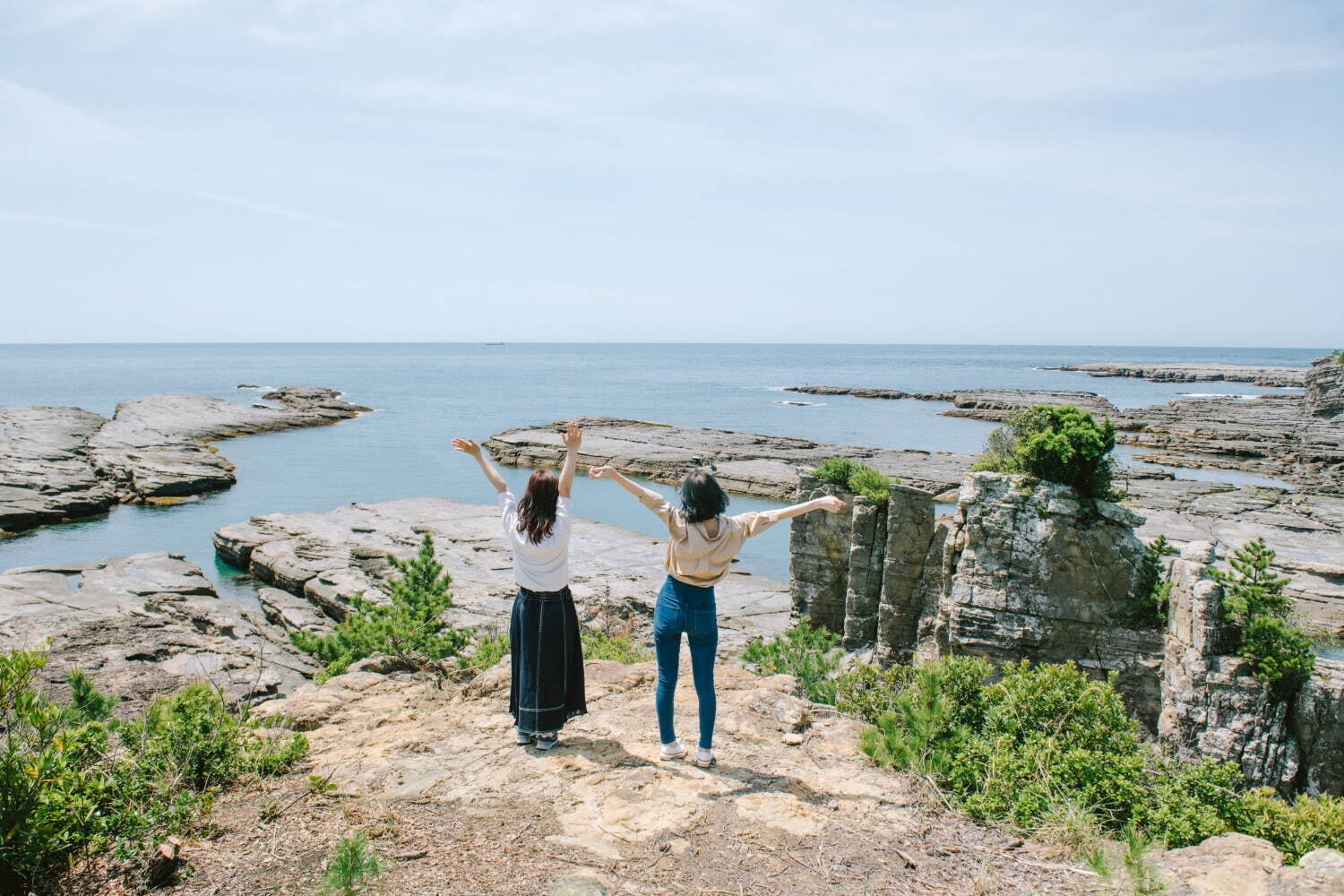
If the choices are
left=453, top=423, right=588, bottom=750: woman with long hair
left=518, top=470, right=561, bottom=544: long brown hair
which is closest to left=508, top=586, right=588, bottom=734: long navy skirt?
left=453, top=423, right=588, bottom=750: woman with long hair

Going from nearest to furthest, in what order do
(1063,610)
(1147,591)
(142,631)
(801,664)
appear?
(801,664)
(1147,591)
(1063,610)
(142,631)

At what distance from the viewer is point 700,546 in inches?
231

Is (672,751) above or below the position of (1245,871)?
below

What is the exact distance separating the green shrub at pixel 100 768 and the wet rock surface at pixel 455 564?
1046 cm

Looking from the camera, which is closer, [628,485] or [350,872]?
[350,872]

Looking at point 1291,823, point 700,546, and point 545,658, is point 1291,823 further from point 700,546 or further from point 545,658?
point 545,658

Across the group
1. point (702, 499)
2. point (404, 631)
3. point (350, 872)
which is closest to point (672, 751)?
point (702, 499)

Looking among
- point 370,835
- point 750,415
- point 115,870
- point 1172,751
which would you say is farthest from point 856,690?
point 750,415

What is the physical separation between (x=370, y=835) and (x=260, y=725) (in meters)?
2.91

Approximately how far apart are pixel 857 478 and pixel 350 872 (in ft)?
49.9

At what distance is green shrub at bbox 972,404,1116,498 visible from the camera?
12.6 metres

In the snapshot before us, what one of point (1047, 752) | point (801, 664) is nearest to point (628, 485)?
point (1047, 752)

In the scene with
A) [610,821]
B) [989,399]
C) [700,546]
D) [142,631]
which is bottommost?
[142,631]

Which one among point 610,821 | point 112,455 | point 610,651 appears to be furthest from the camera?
point 112,455
